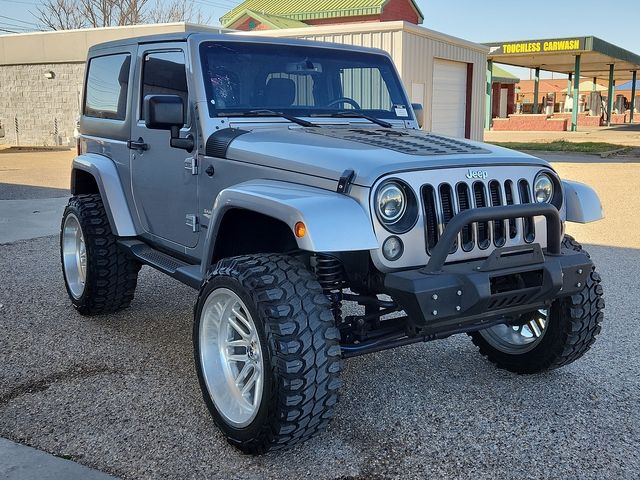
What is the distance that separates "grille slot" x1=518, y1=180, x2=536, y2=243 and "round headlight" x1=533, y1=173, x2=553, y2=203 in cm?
9

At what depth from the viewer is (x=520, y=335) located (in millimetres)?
4266

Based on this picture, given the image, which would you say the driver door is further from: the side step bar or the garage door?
the garage door

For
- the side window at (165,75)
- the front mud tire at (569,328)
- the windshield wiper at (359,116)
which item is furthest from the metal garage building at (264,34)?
the front mud tire at (569,328)

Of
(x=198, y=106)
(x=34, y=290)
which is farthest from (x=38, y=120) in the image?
(x=198, y=106)

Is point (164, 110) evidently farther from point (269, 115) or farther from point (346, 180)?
point (346, 180)

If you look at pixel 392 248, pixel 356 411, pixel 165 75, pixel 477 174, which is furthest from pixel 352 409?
pixel 165 75

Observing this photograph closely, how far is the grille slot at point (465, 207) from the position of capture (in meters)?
3.20

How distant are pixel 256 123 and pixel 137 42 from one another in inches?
54.4

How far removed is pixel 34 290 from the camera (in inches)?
243

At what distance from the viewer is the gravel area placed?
316 centimetres

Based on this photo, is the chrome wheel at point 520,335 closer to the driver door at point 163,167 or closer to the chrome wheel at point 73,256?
the driver door at point 163,167

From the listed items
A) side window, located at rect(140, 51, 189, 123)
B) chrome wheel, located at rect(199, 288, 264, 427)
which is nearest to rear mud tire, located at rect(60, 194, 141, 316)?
side window, located at rect(140, 51, 189, 123)

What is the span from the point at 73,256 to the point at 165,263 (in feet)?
5.41

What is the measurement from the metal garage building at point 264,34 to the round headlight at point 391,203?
11.8m
